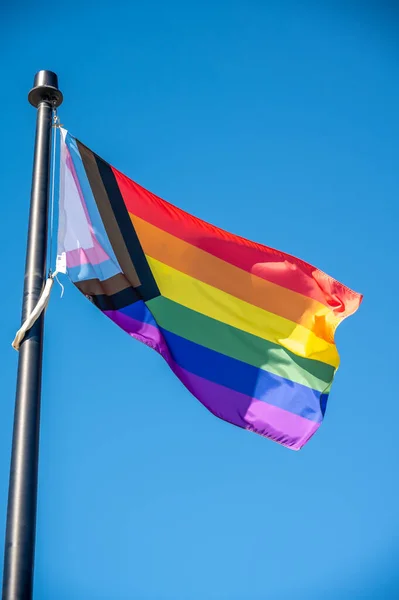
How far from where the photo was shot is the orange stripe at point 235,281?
891cm

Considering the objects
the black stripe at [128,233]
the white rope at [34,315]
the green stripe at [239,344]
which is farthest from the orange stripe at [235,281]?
the white rope at [34,315]

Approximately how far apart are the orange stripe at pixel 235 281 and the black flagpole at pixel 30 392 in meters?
1.77

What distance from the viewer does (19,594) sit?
5086 mm

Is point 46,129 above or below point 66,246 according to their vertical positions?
above

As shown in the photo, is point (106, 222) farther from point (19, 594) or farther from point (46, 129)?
point (19, 594)

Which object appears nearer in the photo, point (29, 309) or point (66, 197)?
point (29, 309)

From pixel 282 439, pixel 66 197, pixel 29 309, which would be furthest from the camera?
pixel 282 439

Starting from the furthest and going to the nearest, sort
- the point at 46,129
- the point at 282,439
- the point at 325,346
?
the point at 325,346 < the point at 282,439 < the point at 46,129

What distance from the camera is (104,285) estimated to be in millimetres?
7887

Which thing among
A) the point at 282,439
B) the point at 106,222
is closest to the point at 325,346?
the point at 282,439

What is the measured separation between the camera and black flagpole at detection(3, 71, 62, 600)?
5.23 m

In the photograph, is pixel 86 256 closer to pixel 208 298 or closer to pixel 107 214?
pixel 107 214

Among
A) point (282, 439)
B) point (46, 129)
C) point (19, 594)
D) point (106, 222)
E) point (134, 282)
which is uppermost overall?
point (46, 129)

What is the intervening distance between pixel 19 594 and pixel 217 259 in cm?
535
